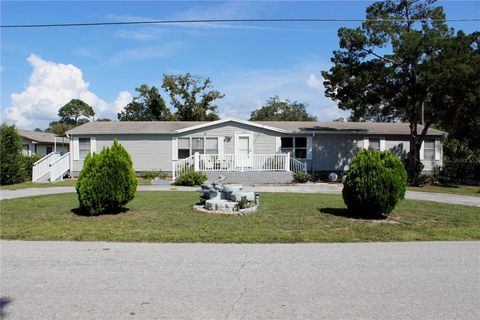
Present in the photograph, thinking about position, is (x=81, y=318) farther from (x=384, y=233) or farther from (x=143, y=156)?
(x=143, y=156)

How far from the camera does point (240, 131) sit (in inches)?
954

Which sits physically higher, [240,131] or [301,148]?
[240,131]

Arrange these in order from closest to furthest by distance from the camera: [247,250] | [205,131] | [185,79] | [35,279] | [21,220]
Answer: [35,279], [247,250], [21,220], [205,131], [185,79]

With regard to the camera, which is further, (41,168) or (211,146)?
(211,146)

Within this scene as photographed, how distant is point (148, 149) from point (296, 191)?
10.8 m

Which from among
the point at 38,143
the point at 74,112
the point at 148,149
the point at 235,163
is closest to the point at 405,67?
the point at 235,163

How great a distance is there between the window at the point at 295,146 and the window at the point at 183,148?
569 centimetres

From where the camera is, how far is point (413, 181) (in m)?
22.7

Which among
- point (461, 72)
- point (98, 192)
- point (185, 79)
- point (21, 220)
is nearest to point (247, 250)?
point (98, 192)

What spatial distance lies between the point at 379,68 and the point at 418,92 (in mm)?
2407

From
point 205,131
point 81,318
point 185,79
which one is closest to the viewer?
point 81,318

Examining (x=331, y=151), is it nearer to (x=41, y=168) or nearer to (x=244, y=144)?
(x=244, y=144)

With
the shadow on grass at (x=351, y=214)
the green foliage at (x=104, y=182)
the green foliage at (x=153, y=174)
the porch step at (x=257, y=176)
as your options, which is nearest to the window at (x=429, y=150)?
the porch step at (x=257, y=176)

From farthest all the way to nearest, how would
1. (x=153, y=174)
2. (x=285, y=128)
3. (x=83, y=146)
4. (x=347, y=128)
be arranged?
(x=347, y=128) < (x=285, y=128) < (x=83, y=146) < (x=153, y=174)
